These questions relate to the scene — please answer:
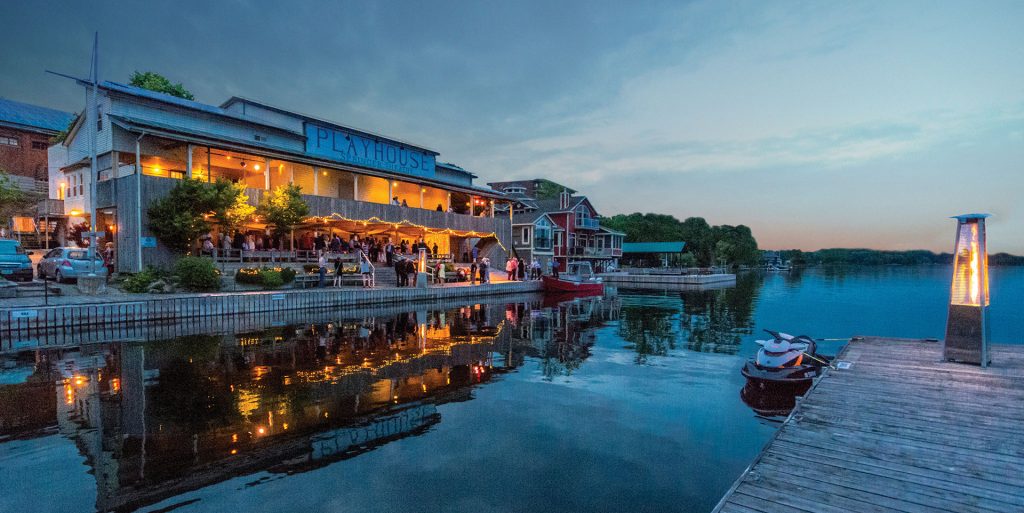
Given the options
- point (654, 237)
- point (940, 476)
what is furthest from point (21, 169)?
point (654, 237)

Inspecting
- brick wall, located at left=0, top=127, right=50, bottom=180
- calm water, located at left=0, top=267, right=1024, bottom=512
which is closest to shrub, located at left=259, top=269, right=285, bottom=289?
calm water, located at left=0, top=267, right=1024, bottom=512

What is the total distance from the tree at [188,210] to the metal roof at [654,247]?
208 feet

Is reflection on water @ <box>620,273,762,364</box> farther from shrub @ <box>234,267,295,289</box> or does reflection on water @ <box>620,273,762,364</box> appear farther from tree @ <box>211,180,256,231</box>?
tree @ <box>211,180,256,231</box>

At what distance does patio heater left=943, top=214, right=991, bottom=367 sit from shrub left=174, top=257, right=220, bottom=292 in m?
25.6

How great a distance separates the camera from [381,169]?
3481 centimetres

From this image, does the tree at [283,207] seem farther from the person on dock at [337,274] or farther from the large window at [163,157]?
the large window at [163,157]

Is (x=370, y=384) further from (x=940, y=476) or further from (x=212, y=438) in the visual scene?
(x=940, y=476)

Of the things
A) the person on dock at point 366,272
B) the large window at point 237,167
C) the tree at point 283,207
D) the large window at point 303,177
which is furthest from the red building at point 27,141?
the person on dock at point 366,272

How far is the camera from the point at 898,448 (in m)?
5.83

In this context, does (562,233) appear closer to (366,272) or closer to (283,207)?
(366,272)

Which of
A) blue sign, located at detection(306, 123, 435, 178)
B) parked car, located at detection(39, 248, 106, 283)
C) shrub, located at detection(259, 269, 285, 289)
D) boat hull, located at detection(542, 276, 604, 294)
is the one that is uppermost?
blue sign, located at detection(306, 123, 435, 178)

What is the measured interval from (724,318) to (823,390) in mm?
18810

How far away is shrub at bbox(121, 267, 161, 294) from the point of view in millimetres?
20688

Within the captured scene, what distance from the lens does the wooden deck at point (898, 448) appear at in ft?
15.1
